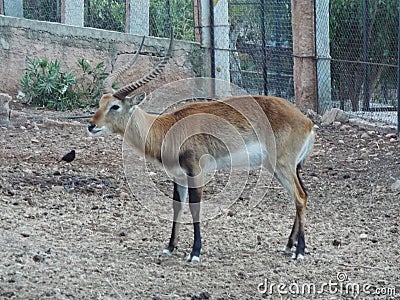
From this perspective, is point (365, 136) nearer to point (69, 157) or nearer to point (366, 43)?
point (366, 43)

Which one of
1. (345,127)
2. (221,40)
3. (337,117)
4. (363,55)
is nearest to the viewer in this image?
(345,127)

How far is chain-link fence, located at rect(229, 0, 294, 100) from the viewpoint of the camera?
11.3 m

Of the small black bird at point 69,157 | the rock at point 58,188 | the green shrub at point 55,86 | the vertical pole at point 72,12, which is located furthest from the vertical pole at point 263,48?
the rock at point 58,188

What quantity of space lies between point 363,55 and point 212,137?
195 inches

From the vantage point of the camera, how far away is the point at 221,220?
21.1 ft

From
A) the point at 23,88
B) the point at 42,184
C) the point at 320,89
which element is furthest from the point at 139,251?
the point at 23,88

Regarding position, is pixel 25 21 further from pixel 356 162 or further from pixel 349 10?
pixel 356 162

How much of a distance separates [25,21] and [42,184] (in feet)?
15.6

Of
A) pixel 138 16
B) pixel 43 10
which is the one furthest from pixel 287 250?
pixel 43 10

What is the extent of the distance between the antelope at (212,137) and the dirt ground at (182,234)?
0.33 m

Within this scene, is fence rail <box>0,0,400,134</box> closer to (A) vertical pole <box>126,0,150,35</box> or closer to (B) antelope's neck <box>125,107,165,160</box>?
(A) vertical pole <box>126,0,150,35</box>

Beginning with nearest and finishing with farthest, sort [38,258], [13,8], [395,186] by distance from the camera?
1. [38,258]
2. [395,186]
3. [13,8]

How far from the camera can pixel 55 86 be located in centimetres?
1100

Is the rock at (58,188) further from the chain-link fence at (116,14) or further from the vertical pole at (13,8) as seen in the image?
the chain-link fence at (116,14)
